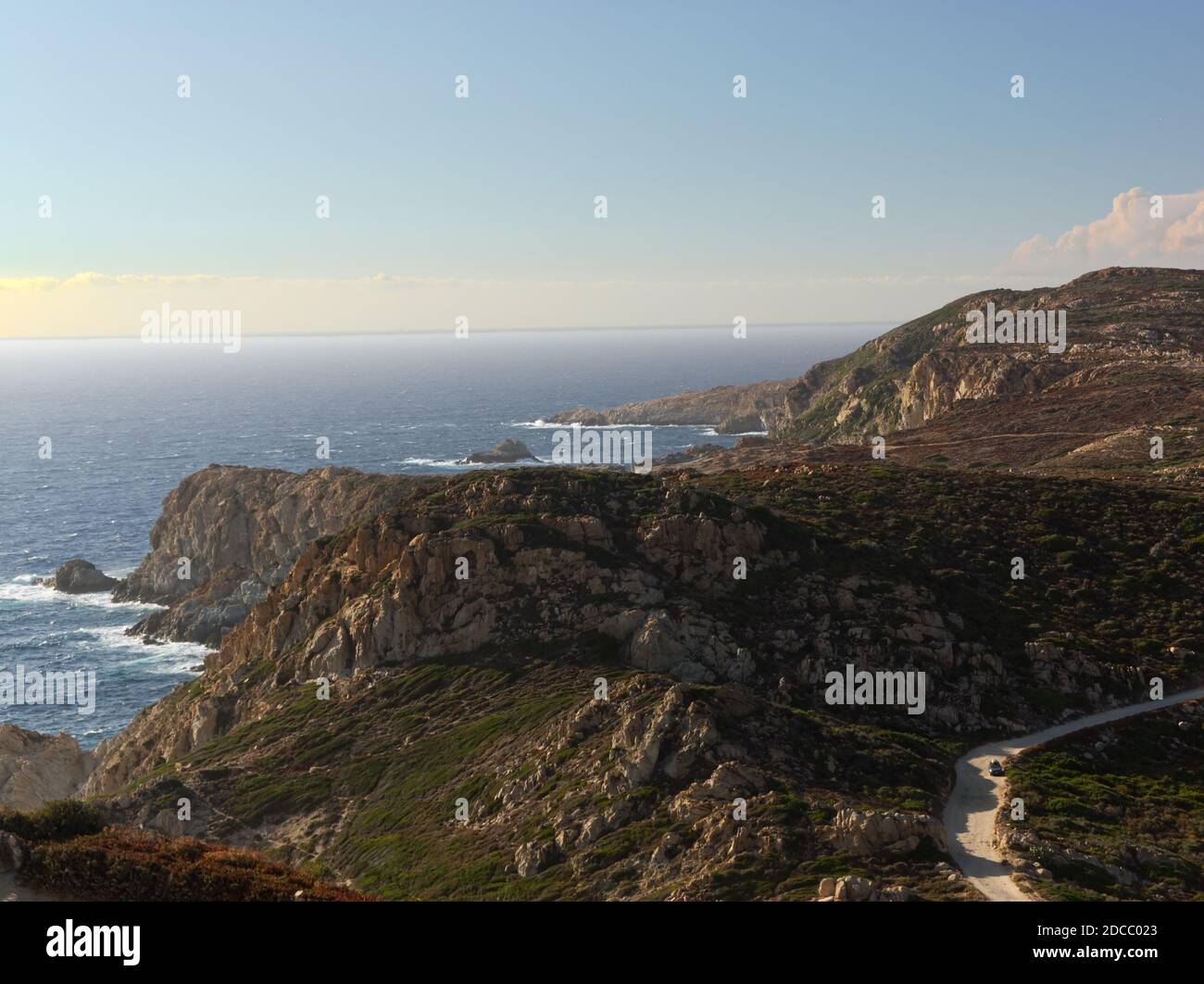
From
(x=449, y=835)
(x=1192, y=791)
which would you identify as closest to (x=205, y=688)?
(x=449, y=835)

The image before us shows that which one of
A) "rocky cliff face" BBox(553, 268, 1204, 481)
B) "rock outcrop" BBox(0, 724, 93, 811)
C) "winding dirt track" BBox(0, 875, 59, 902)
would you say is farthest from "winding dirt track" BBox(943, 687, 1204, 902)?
"rock outcrop" BBox(0, 724, 93, 811)

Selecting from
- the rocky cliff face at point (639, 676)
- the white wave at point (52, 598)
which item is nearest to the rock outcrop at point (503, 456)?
the white wave at point (52, 598)

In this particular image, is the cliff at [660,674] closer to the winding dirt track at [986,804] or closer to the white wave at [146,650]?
the winding dirt track at [986,804]

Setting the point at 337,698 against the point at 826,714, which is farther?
the point at 337,698

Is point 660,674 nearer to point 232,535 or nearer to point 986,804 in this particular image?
point 986,804

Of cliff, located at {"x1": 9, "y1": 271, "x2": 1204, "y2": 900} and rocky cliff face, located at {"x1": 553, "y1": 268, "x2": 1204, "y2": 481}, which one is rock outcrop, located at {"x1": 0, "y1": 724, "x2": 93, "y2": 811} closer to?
cliff, located at {"x1": 9, "y1": 271, "x2": 1204, "y2": 900}

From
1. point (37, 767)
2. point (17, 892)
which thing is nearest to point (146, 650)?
point (37, 767)

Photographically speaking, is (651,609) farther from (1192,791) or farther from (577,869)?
(1192,791)

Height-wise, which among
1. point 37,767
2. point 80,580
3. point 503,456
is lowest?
point 37,767
